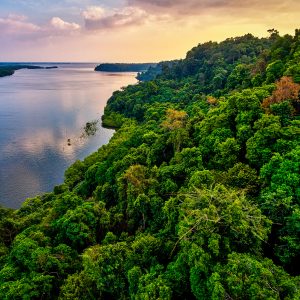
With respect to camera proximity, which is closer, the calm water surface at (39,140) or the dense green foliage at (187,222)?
the dense green foliage at (187,222)

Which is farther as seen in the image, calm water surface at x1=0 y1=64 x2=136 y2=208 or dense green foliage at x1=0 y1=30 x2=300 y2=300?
calm water surface at x1=0 y1=64 x2=136 y2=208

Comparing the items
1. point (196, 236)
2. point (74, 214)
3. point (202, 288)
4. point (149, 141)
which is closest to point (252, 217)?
point (196, 236)

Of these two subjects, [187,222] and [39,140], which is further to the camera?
[39,140]

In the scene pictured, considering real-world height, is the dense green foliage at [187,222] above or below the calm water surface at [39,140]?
above

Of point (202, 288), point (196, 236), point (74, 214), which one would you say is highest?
point (196, 236)

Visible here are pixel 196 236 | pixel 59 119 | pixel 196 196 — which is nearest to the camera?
pixel 196 236

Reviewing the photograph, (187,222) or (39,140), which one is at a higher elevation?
(187,222)

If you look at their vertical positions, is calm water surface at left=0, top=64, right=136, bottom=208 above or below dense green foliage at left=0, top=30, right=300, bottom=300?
below

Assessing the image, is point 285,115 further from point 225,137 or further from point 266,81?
point 266,81
